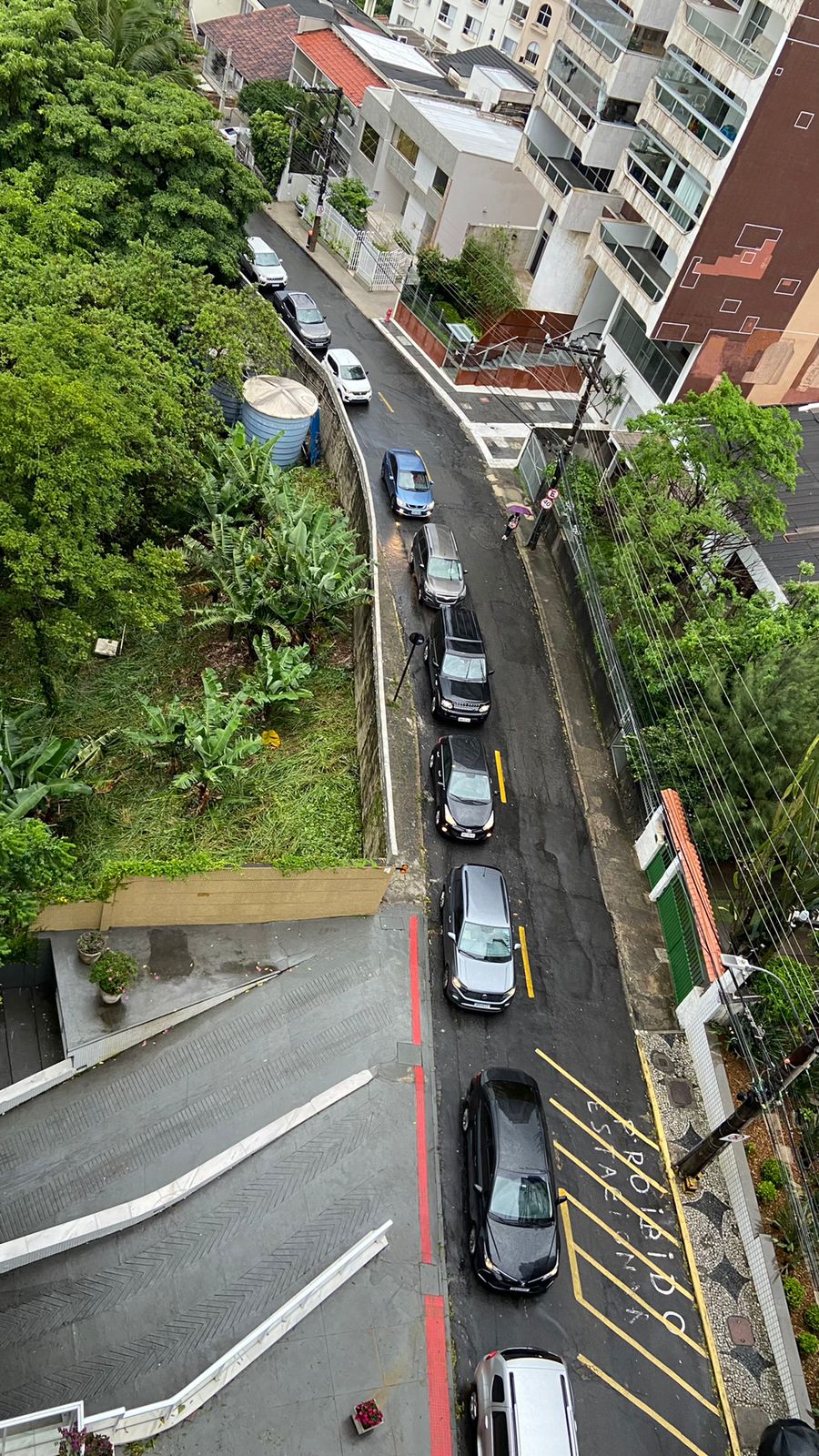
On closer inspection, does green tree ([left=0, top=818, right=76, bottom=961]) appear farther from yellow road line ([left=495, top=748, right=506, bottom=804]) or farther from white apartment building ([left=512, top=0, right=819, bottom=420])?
white apartment building ([left=512, top=0, right=819, bottom=420])

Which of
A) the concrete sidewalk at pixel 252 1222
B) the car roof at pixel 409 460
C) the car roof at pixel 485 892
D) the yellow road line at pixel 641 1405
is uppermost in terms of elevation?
the car roof at pixel 485 892

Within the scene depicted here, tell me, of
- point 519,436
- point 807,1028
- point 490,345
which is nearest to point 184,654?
point 807,1028

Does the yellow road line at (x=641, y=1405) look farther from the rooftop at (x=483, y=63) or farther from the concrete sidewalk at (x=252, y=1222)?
the rooftop at (x=483, y=63)

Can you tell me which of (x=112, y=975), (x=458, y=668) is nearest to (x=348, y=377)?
(x=458, y=668)

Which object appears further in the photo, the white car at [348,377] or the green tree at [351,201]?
the green tree at [351,201]

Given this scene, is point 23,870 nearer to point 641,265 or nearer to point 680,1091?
point 680,1091

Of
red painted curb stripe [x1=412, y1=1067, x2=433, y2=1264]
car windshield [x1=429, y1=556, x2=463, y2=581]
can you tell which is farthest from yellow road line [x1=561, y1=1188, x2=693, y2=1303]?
car windshield [x1=429, y1=556, x2=463, y2=581]

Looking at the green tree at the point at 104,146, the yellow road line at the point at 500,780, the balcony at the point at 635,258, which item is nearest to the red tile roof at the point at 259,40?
the green tree at the point at 104,146
